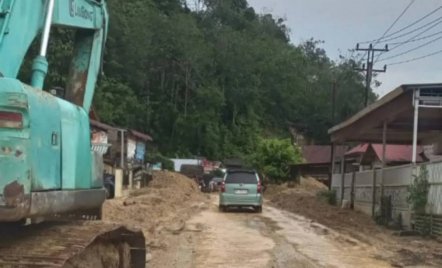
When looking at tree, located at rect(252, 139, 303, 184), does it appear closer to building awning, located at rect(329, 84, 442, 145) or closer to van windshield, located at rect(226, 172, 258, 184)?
building awning, located at rect(329, 84, 442, 145)

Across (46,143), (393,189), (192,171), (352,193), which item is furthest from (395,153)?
(46,143)

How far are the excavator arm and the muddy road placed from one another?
5.49 m

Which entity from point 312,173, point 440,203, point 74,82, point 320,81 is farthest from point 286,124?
point 74,82

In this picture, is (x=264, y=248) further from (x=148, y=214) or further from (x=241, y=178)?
(x=241, y=178)

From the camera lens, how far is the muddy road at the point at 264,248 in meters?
12.2

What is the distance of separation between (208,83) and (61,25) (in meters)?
78.5

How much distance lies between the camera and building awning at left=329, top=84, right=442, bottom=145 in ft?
64.8

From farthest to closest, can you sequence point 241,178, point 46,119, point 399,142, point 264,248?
point 399,142 → point 241,178 → point 264,248 → point 46,119

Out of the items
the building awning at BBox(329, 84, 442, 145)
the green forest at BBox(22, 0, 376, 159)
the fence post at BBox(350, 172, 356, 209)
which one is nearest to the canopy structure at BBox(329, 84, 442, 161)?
the building awning at BBox(329, 84, 442, 145)

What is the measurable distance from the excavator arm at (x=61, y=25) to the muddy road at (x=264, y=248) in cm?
549

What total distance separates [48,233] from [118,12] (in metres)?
73.8

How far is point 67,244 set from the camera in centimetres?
582

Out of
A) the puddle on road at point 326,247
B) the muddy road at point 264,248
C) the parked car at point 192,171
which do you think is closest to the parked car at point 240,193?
the puddle on road at point 326,247

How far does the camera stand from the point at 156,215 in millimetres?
23469
